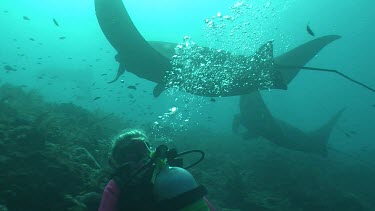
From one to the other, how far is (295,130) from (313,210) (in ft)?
17.8

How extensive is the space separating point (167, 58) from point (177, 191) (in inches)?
270

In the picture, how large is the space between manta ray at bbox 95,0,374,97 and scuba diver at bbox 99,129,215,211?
5170 mm

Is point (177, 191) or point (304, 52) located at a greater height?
point (304, 52)

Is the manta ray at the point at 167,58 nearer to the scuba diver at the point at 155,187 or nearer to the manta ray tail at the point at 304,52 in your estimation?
the manta ray tail at the point at 304,52

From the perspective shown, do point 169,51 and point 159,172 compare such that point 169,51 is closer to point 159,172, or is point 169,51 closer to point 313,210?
Answer: point 313,210

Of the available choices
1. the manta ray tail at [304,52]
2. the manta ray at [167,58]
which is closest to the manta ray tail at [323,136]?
the manta ray at [167,58]

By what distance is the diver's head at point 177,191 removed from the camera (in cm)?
248

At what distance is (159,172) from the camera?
267cm

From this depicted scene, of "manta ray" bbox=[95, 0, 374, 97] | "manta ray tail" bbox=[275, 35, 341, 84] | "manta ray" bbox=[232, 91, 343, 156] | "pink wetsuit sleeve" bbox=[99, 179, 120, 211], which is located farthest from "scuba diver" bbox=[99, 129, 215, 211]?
"manta ray" bbox=[232, 91, 343, 156]

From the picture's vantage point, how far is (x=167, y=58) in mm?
9055

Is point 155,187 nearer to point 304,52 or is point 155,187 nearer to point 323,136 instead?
point 304,52

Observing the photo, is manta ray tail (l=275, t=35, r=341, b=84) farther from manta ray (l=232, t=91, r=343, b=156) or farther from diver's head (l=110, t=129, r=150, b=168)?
diver's head (l=110, t=129, r=150, b=168)

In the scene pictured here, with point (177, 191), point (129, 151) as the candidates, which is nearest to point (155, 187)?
point (177, 191)

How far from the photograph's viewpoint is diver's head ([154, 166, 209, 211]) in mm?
2477
